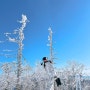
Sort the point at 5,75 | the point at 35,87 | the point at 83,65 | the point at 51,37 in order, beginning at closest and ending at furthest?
the point at 51,37
the point at 5,75
the point at 83,65
the point at 35,87

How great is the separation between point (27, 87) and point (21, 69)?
2160 centimetres

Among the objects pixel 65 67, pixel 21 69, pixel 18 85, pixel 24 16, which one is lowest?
pixel 18 85

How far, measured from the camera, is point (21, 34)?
3366 cm

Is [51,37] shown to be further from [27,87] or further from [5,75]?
[27,87]

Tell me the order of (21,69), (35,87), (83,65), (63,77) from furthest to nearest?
(35,87) < (63,77) < (83,65) < (21,69)

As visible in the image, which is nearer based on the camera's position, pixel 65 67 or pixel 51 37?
pixel 51 37

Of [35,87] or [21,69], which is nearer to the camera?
[21,69]

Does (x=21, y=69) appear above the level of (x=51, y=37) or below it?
below

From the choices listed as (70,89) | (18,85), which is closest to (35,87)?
(70,89)

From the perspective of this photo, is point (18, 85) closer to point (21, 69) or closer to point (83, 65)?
point (21, 69)

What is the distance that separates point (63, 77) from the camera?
165 feet

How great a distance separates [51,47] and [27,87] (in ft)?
71.3

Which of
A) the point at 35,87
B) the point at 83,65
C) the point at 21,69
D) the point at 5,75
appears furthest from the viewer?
the point at 35,87

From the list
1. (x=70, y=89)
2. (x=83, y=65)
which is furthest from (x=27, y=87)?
(x=83, y=65)
